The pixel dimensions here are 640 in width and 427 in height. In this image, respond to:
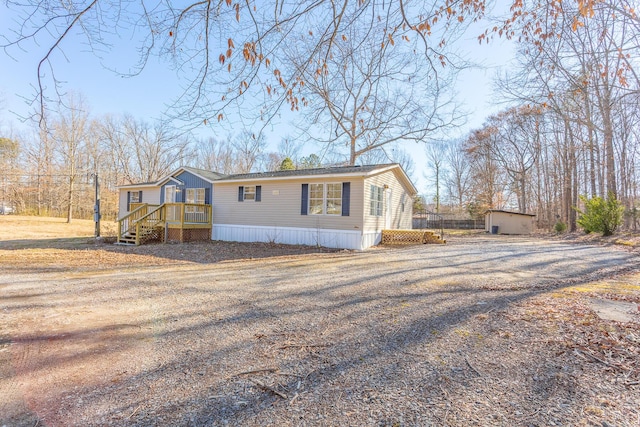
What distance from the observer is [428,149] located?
3538cm

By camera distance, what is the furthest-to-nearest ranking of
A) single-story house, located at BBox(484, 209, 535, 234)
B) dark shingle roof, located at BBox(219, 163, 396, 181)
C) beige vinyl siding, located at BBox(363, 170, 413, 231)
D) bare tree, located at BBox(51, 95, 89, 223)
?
bare tree, located at BBox(51, 95, 89, 223), single-story house, located at BBox(484, 209, 535, 234), dark shingle roof, located at BBox(219, 163, 396, 181), beige vinyl siding, located at BBox(363, 170, 413, 231)

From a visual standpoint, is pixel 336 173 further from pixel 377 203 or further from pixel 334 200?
pixel 377 203

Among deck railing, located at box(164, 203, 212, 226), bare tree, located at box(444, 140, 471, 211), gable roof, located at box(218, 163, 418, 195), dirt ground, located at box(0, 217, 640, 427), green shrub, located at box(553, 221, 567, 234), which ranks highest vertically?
bare tree, located at box(444, 140, 471, 211)

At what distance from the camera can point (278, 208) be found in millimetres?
12508

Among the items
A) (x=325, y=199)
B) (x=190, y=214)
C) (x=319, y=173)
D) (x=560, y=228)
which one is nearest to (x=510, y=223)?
(x=560, y=228)

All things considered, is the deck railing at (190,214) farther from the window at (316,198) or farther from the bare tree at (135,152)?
the bare tree at (135,152)

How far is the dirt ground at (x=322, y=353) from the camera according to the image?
167cm

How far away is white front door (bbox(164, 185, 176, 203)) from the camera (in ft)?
51.3

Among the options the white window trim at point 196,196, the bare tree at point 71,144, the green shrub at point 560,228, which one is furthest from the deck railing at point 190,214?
the green shrub at point 560,228

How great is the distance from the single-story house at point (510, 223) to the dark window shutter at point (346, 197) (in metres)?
17.6

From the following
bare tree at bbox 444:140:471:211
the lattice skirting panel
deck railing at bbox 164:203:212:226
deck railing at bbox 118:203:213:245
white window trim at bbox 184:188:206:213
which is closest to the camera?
deck railing at bbox 118:203:213:245

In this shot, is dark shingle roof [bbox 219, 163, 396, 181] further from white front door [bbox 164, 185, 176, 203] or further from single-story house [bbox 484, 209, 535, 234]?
single-story house [bbox 484, 209, 535, 234]

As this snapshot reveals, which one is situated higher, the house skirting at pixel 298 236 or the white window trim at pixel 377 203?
the white window trim at pixel 377 203

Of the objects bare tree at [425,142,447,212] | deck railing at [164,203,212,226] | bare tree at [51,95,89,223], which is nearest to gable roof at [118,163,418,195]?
deck railing at [164,203,212,226]
